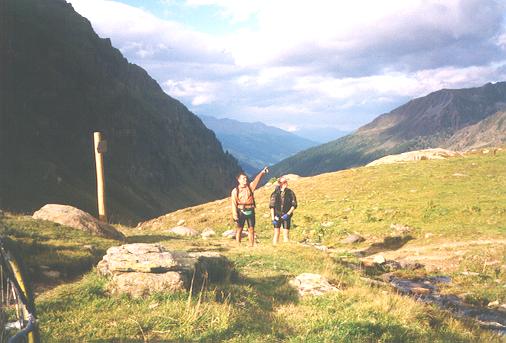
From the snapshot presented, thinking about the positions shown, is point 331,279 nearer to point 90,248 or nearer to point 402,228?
point 90,248

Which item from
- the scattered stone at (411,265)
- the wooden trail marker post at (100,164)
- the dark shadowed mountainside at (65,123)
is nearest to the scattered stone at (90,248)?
the wooden trail marker post at (100,164)

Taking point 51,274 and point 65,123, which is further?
point 65,123

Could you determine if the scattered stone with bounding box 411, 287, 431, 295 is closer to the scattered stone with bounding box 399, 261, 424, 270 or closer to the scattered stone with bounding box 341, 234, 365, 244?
the scattered stone with bounding box 399, 261, 424, 270

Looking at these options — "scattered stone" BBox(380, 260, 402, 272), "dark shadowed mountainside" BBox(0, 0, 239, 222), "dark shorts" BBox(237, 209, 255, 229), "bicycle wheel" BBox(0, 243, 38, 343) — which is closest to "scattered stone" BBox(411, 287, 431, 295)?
"scattered stone" BBox(380, 260, 402, 272)

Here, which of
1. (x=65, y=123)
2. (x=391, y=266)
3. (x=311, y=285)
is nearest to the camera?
(x=311, y=285)

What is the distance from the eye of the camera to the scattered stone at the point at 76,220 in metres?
19.7

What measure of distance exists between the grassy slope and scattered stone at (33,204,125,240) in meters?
1.51

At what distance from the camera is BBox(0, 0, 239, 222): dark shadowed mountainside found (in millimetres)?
100375

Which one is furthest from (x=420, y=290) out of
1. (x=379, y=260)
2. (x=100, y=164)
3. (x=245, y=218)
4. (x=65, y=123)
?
(x=65, y=123)

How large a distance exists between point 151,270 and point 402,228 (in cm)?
2141

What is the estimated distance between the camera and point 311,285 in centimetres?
1257

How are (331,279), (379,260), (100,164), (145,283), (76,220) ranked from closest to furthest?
(145,283), (331,279), (76,220), (379,260), (100,164)

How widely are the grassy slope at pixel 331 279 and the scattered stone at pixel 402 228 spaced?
52 centimetres

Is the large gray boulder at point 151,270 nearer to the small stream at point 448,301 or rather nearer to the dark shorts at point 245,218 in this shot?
the small stream at point 448,301
